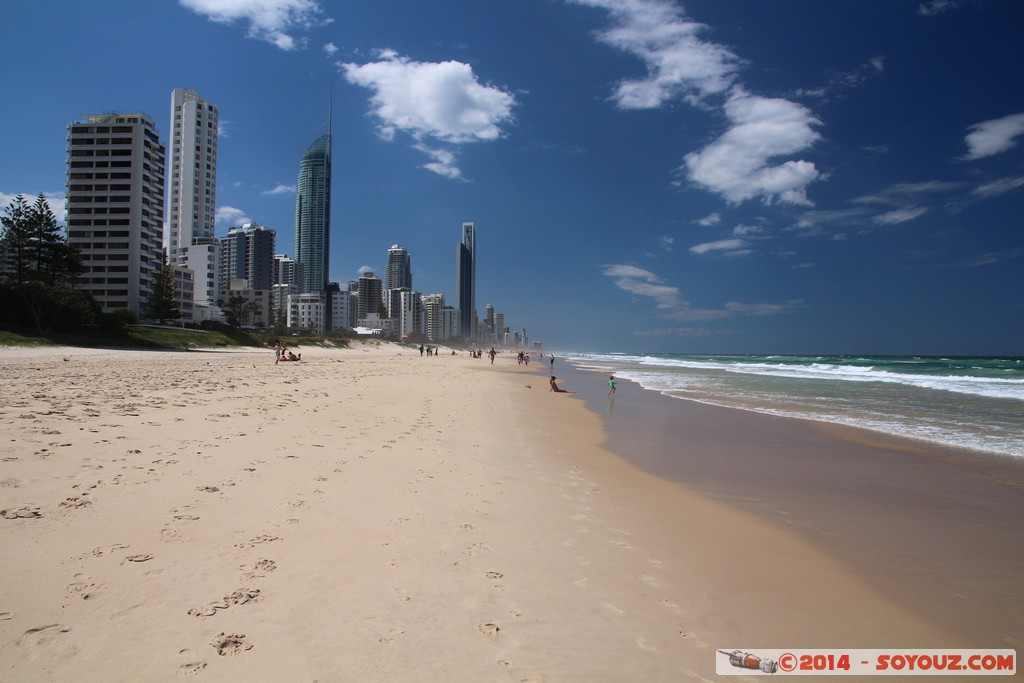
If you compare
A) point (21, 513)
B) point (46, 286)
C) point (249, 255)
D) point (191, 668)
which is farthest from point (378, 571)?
point (249, 255)

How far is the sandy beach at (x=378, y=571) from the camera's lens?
304 centimetres

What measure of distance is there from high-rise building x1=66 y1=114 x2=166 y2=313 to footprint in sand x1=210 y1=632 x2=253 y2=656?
10562cm

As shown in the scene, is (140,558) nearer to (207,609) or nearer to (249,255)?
(207,609)

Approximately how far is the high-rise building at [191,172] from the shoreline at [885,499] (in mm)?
157226

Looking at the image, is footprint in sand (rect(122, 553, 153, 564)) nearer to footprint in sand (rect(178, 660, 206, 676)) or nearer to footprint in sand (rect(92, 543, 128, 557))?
footprint in sand (rect(92, 543, 128, 557))

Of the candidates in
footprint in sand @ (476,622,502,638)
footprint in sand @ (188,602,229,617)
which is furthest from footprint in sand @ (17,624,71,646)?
footprint in sand @ (476,622,502,638)

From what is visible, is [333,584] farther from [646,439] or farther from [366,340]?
[366,340]

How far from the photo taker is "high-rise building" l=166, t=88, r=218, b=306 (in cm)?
14225

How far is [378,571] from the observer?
4129 millimetres

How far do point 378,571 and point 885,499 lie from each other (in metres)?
7.85

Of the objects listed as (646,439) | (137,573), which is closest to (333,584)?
(137,573)

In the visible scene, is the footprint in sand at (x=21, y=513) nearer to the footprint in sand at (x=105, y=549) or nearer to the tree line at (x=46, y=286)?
the footprint in sand at (x=105, y=549)

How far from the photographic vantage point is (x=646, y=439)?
1258cm

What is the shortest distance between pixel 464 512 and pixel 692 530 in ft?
9.27
